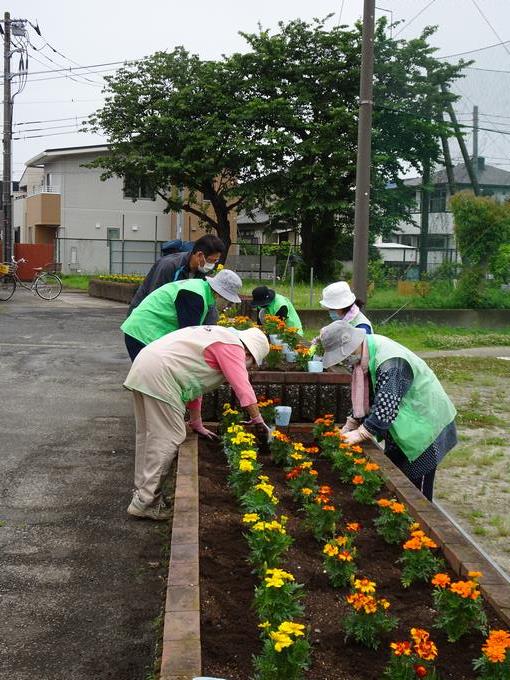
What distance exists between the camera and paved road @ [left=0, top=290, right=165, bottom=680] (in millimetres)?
3330

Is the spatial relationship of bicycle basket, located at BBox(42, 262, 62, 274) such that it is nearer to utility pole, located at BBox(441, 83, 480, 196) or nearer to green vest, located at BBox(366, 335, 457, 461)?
utility pole, located at BBox(441, 83, 480, 196)

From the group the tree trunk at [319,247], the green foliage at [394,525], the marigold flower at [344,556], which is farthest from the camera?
the tree trunk at [319,247]

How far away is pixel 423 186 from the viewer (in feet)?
51.6

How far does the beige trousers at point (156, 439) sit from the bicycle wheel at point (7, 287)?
1864 centimetres

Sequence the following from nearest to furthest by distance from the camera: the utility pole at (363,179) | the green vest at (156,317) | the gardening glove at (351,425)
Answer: the gardening glove at (351,425) < the green vest at (156,317) < the utility pole at (363,179)

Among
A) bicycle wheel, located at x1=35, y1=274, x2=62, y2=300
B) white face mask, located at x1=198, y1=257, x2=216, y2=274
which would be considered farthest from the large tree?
white face mask, located at x1=198, y1=257, x2=216, y2=274

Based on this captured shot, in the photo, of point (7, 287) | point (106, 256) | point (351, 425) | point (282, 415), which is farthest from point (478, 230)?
point (106, 256)

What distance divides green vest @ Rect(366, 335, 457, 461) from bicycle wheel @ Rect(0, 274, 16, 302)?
19.3 m

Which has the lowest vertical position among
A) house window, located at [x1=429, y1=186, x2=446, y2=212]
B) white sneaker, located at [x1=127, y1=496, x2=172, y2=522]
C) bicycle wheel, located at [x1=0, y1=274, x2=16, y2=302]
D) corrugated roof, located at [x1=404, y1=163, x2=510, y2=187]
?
white sneaker, located at [x1=127, y1=496, x2=172, y2=522]

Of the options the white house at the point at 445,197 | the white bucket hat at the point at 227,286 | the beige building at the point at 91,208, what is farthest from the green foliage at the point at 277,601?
the beige building at the point at 91,208

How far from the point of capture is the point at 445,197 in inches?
629

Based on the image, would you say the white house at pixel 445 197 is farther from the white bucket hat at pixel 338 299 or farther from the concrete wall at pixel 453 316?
the white bucket hat at pixel 338 299

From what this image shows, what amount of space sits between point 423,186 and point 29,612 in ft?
44.0

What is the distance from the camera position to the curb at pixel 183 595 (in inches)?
96.3
